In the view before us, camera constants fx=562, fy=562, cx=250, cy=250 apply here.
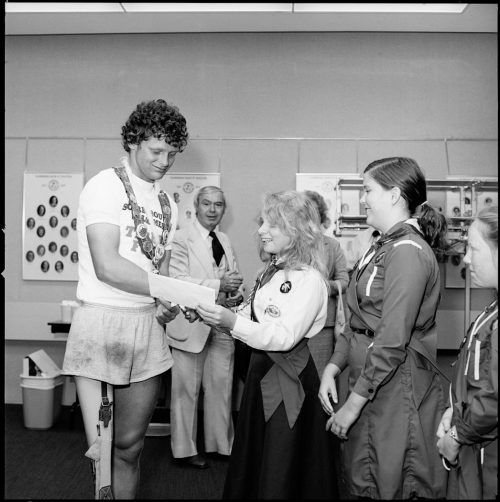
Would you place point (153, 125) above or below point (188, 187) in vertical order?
below

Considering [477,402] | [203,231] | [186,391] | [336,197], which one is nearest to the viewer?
[477,402]

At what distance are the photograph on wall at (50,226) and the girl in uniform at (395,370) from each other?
11.6 ft

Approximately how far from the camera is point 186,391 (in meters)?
3.63

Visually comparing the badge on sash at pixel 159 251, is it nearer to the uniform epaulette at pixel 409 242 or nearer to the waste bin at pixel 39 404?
the uniform epaulette at pixel 409 242

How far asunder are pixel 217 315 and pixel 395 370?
0.64 meters

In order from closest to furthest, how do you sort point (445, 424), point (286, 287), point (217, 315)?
point (445, 424) → point (217, 315) → point (286, 287)

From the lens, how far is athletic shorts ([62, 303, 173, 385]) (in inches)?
75.8

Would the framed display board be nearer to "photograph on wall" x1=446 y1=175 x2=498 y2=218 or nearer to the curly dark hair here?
"photograph on wall" x1=446 y1=175 x2=498 y2=218

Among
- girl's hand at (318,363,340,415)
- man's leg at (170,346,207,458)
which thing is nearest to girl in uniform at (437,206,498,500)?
girl's hand at (318,363,340,415)

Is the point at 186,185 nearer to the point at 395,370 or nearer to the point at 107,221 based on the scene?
the point at 107,221

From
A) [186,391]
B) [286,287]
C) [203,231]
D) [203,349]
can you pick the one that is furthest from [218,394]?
[286,287]

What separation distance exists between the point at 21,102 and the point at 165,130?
3.40 metres

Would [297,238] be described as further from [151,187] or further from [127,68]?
[127,68]

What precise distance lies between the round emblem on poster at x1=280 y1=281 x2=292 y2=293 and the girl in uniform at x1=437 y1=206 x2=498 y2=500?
666 millimetres
